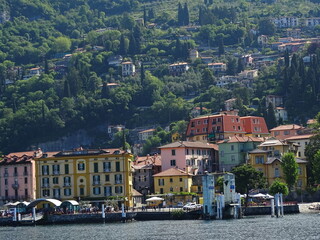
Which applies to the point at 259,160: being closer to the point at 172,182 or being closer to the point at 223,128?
the point at 172,182

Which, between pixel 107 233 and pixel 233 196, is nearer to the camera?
pixel 107 233

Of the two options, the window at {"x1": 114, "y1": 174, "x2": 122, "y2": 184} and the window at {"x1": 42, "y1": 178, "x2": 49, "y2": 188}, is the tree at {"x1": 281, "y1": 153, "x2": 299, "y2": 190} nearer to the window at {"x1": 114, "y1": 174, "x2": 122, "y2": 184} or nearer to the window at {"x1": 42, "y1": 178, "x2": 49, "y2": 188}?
the window at {"x1": 114, "y1": 174, "x2": 122, "y2": 184}

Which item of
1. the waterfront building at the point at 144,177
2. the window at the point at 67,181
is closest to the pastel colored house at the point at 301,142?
the waterfront building at the point at 144,177

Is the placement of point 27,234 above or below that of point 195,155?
below

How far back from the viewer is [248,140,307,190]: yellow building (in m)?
134

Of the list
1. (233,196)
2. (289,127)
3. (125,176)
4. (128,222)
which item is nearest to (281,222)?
(233,196)

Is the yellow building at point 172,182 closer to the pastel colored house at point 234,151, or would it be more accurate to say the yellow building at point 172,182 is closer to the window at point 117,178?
the window at point 117,178

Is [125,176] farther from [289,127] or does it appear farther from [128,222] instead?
[289,127]

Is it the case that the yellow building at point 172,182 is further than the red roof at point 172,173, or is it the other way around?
the red roof at point 172,173

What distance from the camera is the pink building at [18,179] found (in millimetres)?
139500

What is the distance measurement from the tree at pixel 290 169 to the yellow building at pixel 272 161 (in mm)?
3880

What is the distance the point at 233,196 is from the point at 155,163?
36179mm

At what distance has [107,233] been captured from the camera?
340 ft

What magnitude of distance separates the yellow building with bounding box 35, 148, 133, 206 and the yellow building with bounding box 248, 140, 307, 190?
16.3m
